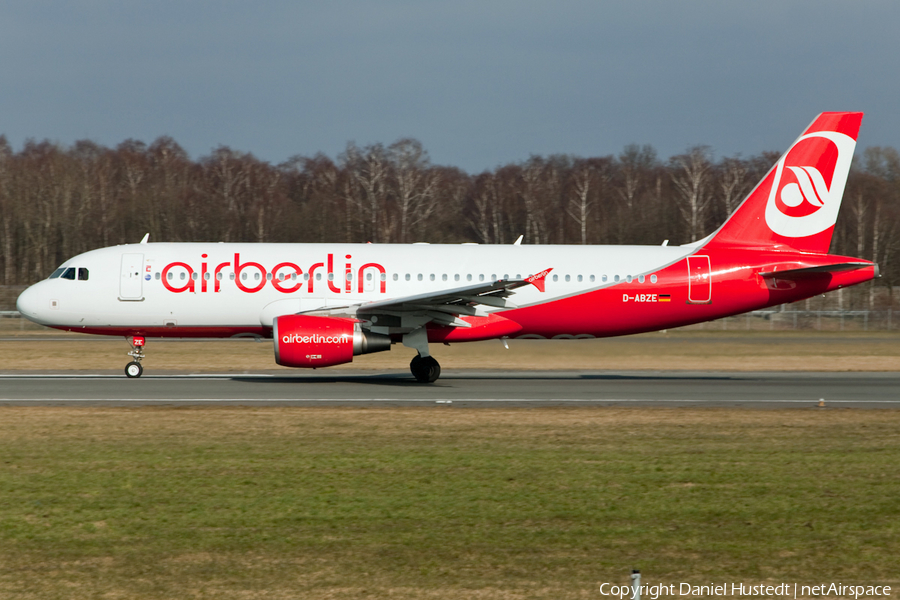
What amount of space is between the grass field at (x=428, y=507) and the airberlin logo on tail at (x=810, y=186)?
10.0 m

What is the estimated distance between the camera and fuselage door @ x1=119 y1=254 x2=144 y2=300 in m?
23.3

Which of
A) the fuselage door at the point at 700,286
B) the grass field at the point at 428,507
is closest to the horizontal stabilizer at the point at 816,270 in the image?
the fuselage door at the point at 700,286

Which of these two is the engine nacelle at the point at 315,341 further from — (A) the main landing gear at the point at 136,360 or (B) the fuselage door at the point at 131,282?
(A) the main landing gear at the point at 136,360

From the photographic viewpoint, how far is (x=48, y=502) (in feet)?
32.1

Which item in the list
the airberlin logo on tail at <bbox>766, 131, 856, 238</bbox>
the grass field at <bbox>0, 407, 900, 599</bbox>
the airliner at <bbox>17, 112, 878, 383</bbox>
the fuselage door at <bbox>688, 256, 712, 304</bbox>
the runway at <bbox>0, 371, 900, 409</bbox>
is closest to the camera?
the grass field at <bbox>0, 407, 900, 599</bbox>

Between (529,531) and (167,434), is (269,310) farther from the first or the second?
(529,531)

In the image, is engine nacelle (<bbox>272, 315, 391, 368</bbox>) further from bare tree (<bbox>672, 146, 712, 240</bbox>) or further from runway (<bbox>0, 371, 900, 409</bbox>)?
bare tree (<bbox>672, 146, 712, 240</bbox>)

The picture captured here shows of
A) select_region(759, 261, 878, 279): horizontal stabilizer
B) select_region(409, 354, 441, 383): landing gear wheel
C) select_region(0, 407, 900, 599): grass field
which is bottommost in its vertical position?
select_region(0, 407, 900, 599): grass field

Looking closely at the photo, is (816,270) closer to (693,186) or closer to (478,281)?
(478,281)

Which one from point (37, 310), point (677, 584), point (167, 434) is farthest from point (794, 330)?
point (677, 584)

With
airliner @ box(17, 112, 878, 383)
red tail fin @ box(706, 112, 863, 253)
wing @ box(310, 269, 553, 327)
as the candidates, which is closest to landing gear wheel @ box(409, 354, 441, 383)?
airliner @ box(17, 112, 878, 383)

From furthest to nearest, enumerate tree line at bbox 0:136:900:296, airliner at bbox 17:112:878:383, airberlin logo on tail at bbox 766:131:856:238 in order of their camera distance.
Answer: tree line at bbox 0:136:900:296 < airberlin logo on tail at bbox 766:131:856:238 < airliner at bbox 17:112:878:383

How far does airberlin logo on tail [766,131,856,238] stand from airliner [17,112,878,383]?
27 millimetres

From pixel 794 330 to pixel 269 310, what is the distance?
1388 inches
